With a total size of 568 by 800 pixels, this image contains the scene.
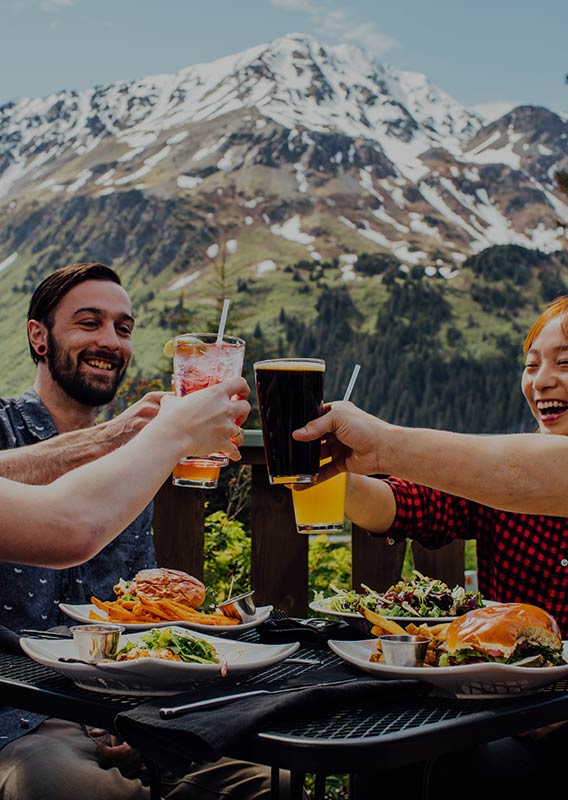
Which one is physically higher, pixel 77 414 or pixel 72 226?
pixel 72 226

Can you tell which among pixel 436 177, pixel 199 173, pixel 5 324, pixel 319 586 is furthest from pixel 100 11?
pixel 319 586

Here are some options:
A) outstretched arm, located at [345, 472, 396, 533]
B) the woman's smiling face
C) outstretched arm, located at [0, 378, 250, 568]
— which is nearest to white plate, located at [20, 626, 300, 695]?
outstretched arm, located at [0, 378, 250, 568]

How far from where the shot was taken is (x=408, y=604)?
1854mm

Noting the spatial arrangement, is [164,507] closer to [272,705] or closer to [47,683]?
[47,683]

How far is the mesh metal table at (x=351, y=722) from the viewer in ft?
3.64

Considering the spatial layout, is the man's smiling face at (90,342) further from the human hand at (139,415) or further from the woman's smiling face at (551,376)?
the woman's smiling face at (551,376)

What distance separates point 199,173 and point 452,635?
140219 millimetres

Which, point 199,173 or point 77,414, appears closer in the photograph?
point 77,414

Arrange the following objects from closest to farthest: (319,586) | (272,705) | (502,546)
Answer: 1. (272,705)
2. (502,546)
3. (319,586)

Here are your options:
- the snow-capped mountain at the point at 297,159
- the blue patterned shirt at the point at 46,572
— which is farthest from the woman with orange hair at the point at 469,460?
the snow-capped mountain at the point at 297,159

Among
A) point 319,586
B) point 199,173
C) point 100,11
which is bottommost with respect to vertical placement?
point 319,586

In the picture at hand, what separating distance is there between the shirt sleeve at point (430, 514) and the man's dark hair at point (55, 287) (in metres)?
1.18

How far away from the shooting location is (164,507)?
321 centimetres

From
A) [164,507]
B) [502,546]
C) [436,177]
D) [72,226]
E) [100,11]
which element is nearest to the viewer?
[502,546]
